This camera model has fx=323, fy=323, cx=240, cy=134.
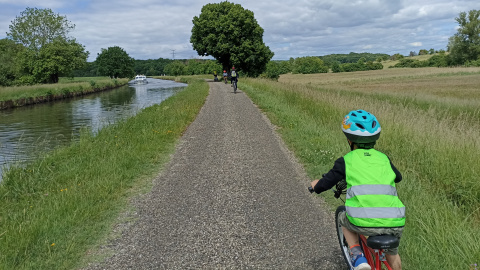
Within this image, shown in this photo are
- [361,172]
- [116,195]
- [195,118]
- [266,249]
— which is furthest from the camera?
[195,118]

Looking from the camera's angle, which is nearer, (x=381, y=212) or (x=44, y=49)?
(x=381, y=212)

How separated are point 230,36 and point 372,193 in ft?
142

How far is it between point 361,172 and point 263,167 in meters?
4.47

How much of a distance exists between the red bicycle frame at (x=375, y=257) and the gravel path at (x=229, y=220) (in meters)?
0.71

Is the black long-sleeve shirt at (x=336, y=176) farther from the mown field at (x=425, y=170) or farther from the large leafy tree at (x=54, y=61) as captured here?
the large leafy tree at (x=54, y=61)

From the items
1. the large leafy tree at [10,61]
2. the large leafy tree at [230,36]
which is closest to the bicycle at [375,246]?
the large leafy tree at [230,36]

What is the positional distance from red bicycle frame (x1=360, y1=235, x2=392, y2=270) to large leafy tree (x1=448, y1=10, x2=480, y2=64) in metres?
94.0

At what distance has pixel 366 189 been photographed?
245cm

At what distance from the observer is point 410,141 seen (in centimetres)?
745

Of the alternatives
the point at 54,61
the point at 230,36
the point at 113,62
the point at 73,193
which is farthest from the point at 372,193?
the point at 113,62

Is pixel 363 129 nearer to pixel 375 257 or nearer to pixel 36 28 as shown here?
pixel 375 257

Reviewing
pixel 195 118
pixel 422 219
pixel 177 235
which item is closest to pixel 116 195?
pixel 177 235

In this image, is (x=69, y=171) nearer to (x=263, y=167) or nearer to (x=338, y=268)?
(x=263, y=167)

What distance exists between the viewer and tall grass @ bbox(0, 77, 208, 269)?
354 centimetres
